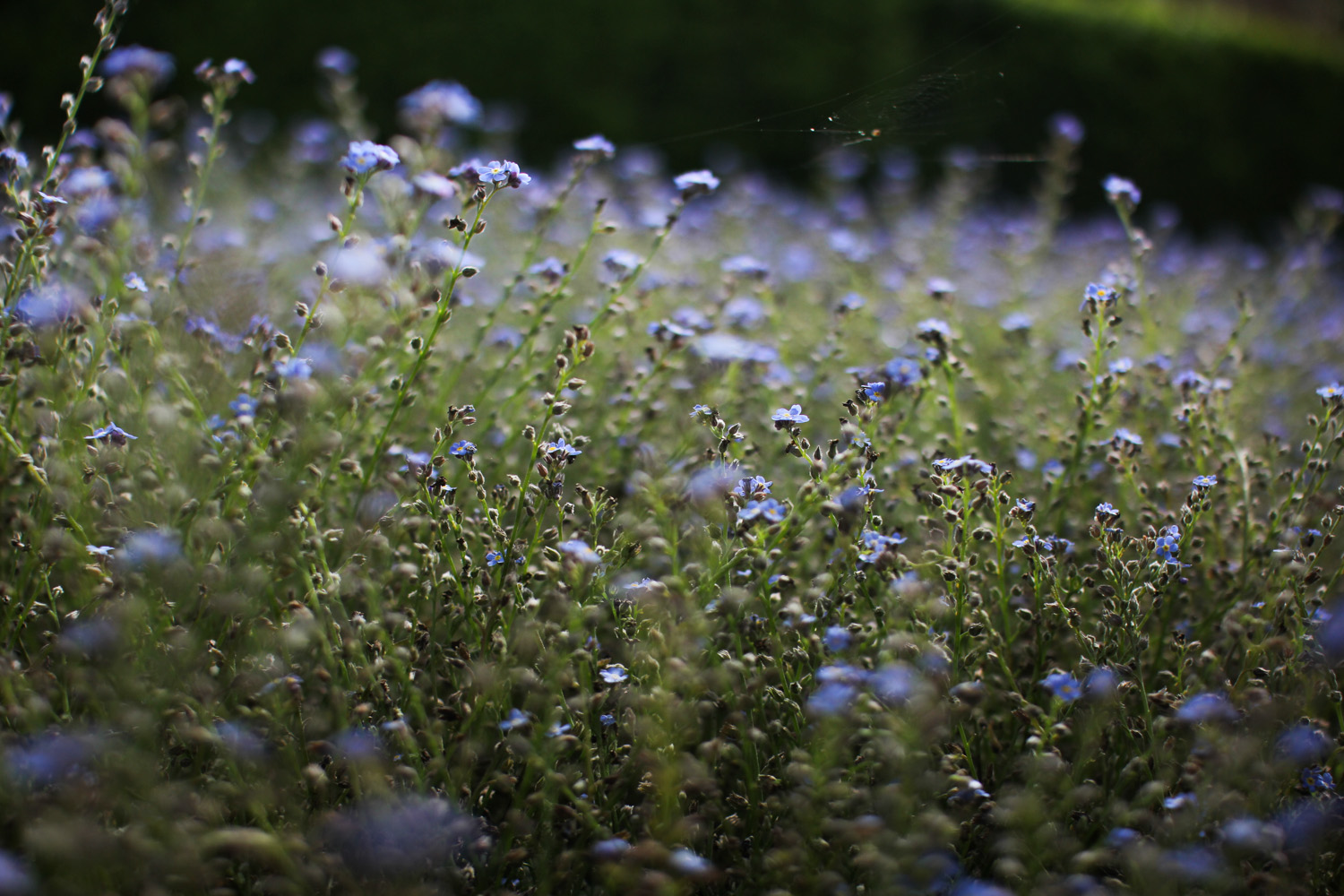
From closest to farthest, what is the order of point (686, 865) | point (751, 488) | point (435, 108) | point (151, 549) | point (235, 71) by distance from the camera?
point (686, 865)
point (151, 549)
point (751, 488)
point (235, 71)
point (435, 108)


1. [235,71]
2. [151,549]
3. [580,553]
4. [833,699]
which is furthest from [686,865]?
[235,71]

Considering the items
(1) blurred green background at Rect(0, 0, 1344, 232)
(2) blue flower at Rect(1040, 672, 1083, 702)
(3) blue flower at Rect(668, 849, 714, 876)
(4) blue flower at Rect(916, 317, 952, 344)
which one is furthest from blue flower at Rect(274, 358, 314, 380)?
(1) blurred green background at Rect(0, 0, 1344, 232)

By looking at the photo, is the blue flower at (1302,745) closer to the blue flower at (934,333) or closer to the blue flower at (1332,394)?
the blue flower at (1332,394)

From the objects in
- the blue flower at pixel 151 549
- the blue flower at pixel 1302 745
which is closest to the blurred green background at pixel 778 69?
the blue flower at pixel 1302 745

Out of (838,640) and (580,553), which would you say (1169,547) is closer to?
(838,640)

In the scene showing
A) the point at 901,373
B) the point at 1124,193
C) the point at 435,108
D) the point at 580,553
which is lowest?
the point at 580,553

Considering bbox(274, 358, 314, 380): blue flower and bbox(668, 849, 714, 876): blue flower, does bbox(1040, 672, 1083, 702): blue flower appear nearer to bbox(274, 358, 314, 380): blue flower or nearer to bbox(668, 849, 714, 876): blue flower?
bbox(668, 849, 714, 876): blue flower

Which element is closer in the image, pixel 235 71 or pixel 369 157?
pixel 369 157

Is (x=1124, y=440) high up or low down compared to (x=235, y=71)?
down
